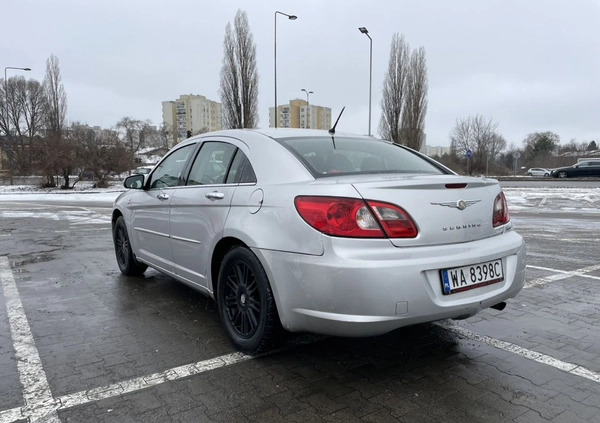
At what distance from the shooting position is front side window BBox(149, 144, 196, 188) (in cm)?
435

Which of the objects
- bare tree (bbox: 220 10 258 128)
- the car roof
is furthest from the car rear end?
bare tree (bbox: 220 10 258 128)

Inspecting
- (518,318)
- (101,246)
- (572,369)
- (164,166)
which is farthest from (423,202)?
(101,246)

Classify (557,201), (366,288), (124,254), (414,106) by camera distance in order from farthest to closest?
(414,106) → (557,201) → (124,254) → (366,288)

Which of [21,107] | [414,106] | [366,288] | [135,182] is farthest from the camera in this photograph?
[21,107]

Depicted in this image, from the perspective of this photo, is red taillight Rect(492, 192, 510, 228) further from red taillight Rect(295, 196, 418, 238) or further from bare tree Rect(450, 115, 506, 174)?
bare tree Rect(450, 115, 506, 174)

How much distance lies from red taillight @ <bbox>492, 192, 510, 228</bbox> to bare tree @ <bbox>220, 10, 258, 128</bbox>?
30176 mm

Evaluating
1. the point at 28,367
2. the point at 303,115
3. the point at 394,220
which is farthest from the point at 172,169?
the point at 303,115

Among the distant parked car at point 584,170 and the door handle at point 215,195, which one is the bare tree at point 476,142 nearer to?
the distant parked car at point 584,170

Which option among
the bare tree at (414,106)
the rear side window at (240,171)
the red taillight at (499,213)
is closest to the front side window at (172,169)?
the rear side window at (240,171)

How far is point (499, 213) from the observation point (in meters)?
3.28

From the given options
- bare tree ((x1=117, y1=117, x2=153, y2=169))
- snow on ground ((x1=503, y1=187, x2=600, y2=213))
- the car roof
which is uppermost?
bare tree ((x1=117, y1=117, x2=153, y2=169))

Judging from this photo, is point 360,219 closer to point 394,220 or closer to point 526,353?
point 394,220

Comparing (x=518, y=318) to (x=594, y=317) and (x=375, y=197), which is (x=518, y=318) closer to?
(x=594, y=317)

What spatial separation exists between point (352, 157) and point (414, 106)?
33.6 metres
